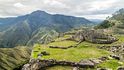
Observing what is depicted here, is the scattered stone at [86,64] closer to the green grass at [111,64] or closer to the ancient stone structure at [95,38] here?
the green grass at [111,64]

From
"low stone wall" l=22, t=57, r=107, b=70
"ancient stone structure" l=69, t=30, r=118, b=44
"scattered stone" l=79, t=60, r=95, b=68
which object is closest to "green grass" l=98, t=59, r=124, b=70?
"low stone wall" l=22, t=57, r=107, b=70

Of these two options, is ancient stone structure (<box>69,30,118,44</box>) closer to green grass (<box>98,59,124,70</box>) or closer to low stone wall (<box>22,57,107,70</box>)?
low stone wall (<box>22,57,107,70</box>)

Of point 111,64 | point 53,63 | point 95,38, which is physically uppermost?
point 95,38

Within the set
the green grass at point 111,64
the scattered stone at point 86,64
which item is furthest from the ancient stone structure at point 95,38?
the scattered stone at point 86,64

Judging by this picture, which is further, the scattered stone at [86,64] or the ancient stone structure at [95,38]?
the ancient stone structure at [95,38]

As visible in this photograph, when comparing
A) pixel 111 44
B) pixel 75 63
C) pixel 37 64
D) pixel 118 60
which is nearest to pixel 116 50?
pixel 111 44

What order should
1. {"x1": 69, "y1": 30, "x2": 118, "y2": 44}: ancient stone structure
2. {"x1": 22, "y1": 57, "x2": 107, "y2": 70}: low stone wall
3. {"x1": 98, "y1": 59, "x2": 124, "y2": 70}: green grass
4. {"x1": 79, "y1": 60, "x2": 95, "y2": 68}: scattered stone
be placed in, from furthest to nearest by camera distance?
{"x1": 69, "y1": 30, "x2": 118, "y2": 44}: ancient stone structure
{"x1": 22, "y1": 57, "x2": 107, "y2": 70}: low stone wall
{"x1": 79, "y1": 60, "x2": 95, "y2": 68}: scattered stone
{"x1": 98, "y1": 59, "x2": 124, "y2": 70}: green grass

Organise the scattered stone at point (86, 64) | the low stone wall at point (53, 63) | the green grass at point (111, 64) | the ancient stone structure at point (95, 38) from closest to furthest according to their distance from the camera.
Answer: the green grass at point (111, 64) → the scattered stone at point (86, 64) → the low stone wall at point (53, 63) → the ancient stone structure at point (95, 38)

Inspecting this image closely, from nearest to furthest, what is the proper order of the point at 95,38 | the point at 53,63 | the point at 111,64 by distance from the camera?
the point at 111,64, the point at 53,63, the point at 95,38

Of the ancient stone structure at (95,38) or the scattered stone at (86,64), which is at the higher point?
the ancient stone structure at (95,38)

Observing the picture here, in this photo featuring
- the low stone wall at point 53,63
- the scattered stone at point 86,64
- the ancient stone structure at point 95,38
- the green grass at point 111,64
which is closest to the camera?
the green grass at point 111,64

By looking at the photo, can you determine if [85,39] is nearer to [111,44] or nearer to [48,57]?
[111,44]

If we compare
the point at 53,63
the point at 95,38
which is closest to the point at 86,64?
the point at 53,63

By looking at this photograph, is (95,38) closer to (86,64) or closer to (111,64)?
(111,64)
